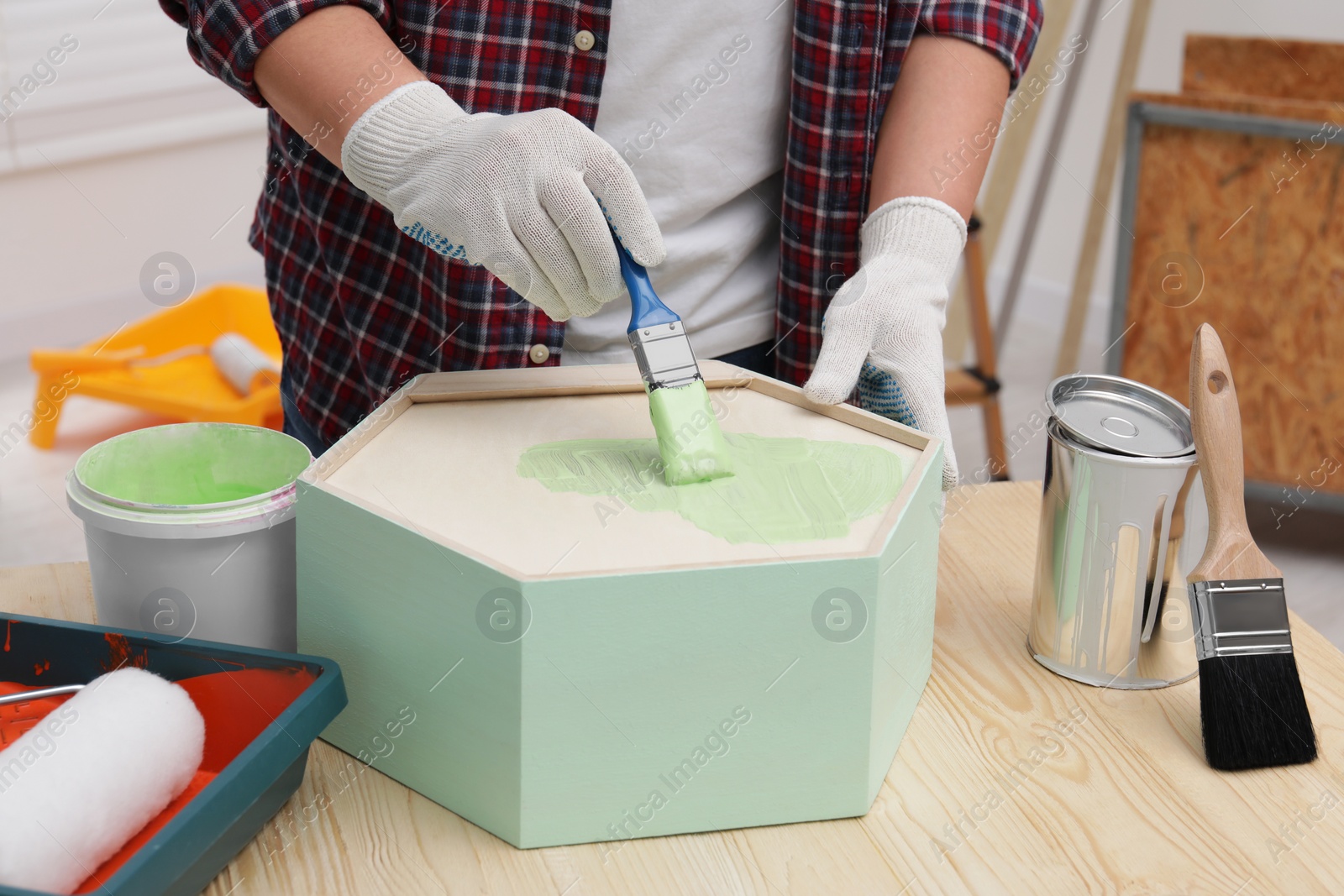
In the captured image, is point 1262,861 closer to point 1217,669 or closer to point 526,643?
point 1217,669

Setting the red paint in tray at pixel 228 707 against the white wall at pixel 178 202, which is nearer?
the red paint in tray at pixel 228 707

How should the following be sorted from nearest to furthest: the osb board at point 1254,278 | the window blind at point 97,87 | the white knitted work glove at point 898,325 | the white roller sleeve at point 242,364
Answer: the white knitted work glove at point 898,325
the osb board at point 1254,278
the white roller sleeve at point 242,364
the window blind at point 97,87

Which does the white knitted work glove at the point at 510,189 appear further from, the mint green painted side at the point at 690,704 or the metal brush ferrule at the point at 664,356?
the mint green painted side at the point at 690,704

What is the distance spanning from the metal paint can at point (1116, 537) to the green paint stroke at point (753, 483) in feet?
0.39

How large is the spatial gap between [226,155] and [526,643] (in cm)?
270

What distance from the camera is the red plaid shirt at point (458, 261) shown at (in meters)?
0.86

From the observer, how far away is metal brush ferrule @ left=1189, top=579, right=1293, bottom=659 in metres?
0.72

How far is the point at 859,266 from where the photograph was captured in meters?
0.99

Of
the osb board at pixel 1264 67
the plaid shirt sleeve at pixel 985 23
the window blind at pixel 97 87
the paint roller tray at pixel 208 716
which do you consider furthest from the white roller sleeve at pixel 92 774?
the window blind at pixel 97 87

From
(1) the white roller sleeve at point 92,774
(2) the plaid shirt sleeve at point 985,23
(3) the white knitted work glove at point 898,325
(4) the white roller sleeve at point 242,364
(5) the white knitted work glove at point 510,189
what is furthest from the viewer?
(4) the white roller sleeve at point 242,364

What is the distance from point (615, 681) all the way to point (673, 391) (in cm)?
20

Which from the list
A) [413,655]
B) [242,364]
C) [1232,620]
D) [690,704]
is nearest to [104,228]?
[242,364]

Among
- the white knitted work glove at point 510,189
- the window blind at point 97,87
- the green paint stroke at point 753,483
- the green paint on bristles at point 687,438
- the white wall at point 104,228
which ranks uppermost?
the white knitted work glove at point 510,189

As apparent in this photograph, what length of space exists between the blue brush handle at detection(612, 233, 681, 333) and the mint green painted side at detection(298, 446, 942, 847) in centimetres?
20
